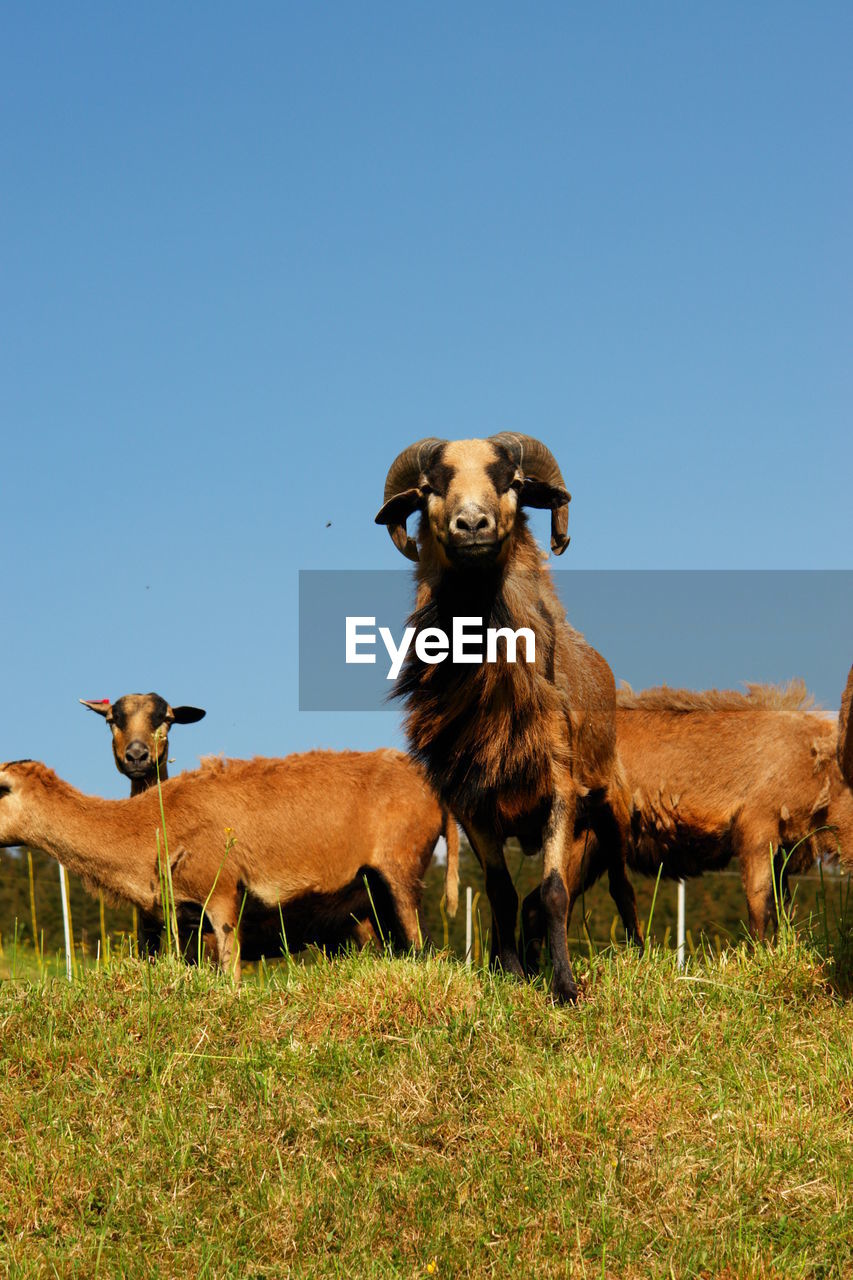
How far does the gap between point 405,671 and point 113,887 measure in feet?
13.8

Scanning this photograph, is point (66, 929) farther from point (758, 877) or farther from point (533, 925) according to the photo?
point (758, 877)

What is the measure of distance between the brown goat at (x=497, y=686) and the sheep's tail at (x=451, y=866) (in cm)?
377

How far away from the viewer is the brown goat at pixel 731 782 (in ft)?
36.4

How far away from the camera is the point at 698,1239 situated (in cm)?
500

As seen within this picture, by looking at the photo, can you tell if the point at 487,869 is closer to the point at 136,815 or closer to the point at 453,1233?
the point at 453,1233

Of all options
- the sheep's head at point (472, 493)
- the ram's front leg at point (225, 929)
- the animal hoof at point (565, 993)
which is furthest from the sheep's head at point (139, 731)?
the animal hoof at point (565, 993)

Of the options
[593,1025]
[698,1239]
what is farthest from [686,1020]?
[698,1239]

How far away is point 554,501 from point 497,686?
132 cm

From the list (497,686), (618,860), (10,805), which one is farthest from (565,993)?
(10,805)

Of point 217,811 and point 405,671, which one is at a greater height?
point 405,671

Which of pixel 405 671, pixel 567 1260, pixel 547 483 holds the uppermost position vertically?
pixel 547 483

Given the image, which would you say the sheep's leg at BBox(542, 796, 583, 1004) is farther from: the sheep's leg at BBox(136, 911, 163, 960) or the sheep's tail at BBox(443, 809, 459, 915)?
the sheep's leg at BBox(136, 911, 163, 960)

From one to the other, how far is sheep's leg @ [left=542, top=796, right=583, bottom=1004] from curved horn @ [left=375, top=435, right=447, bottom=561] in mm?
1835

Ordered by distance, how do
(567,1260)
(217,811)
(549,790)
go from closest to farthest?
1. (567,1260)
2. (549,790)
3. (217,811)
